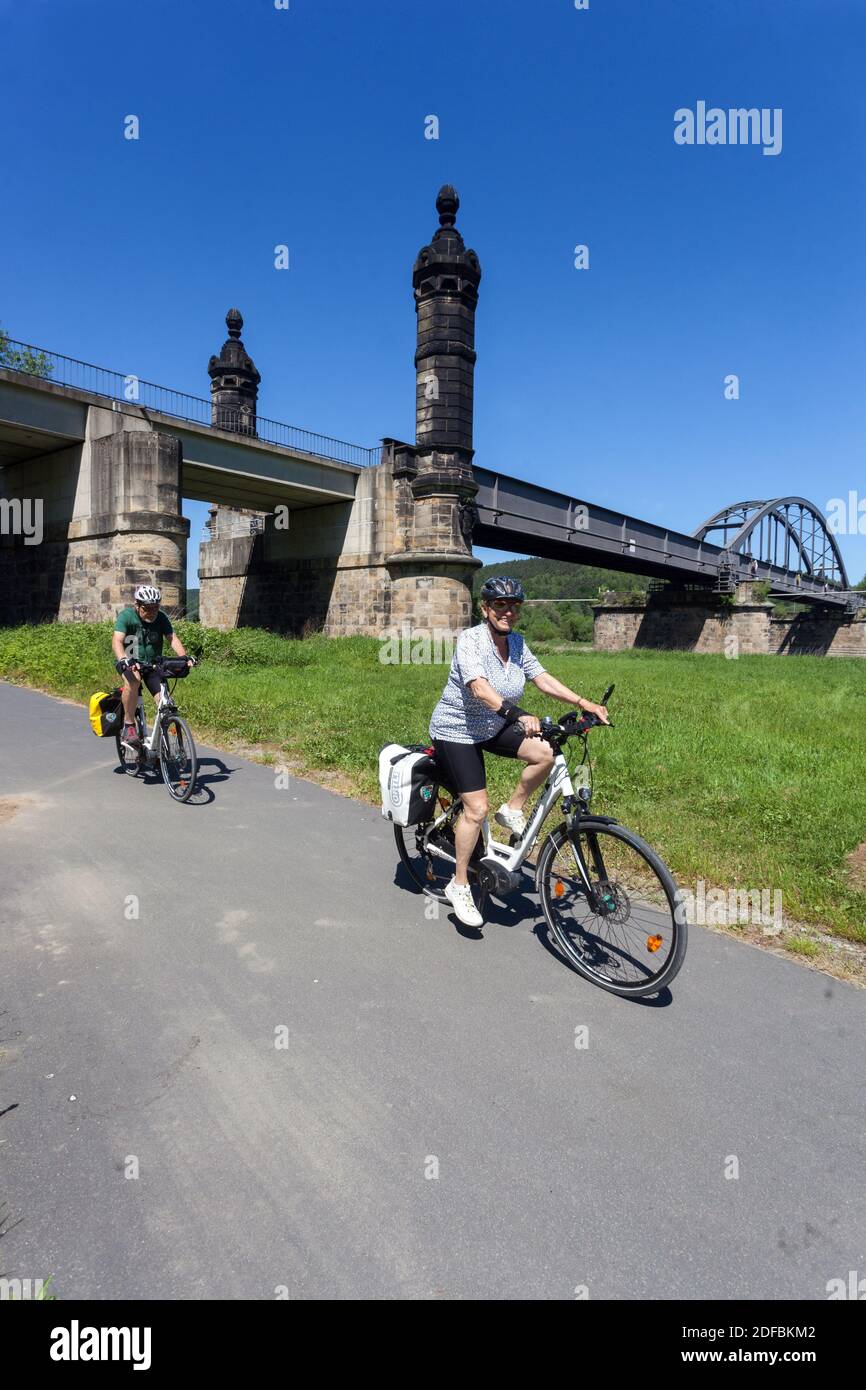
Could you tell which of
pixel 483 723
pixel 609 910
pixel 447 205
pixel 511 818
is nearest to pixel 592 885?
pixel 609 910

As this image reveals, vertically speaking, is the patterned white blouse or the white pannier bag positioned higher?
the patterned white blouse

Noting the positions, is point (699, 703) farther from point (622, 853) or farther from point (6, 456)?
point (6, 456)

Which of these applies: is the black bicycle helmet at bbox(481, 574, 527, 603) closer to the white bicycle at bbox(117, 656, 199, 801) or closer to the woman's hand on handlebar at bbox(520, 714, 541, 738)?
the woman's hand on handlebar at bbox(520, 714, 541, 738)

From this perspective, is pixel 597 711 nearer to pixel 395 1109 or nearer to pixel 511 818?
pixel 511 818

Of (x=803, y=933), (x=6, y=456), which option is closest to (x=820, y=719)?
(x=803, y=933)

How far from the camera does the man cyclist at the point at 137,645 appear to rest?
7184mm

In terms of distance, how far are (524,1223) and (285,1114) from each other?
910 millimetres

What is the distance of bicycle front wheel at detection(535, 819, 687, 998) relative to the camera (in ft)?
11.5

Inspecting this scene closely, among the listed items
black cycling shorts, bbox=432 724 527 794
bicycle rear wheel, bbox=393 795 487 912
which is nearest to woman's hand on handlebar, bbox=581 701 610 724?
black cycling shorts, bbox=432 724 527 794

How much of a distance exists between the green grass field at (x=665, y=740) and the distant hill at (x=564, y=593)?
4645 cm

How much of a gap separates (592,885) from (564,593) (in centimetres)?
13924

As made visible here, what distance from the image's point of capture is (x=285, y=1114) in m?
2.58

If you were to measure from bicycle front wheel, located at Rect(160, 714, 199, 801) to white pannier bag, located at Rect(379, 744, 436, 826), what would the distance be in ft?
9.18
